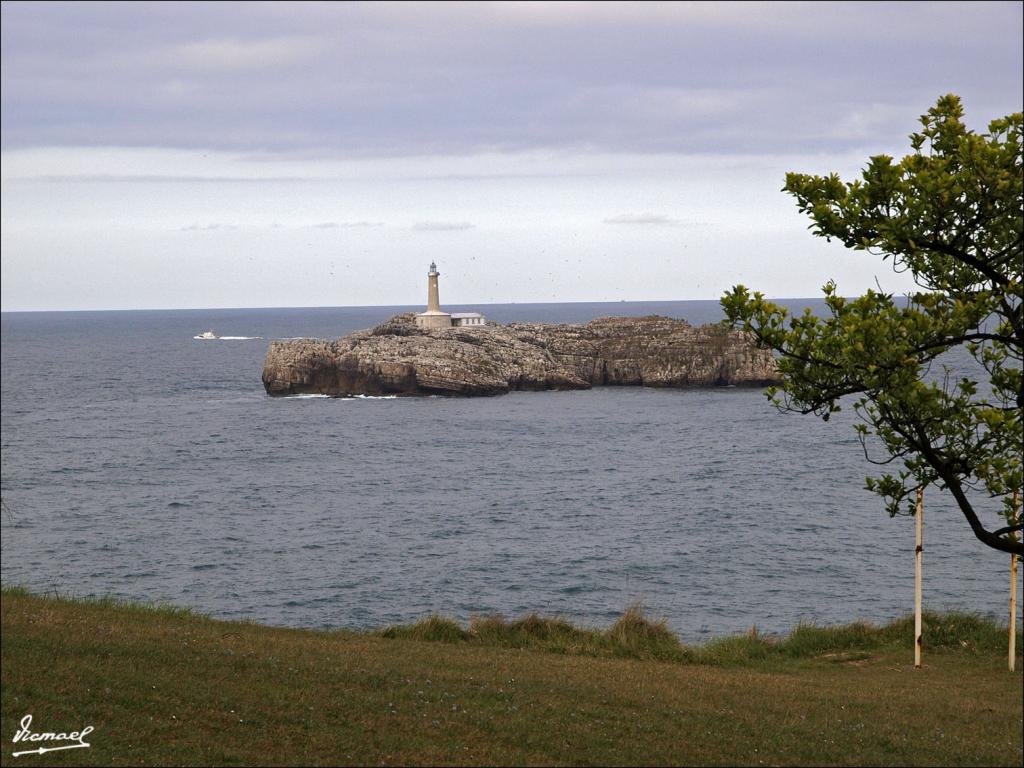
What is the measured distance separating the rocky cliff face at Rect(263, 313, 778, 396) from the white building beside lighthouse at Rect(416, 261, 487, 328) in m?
4.19

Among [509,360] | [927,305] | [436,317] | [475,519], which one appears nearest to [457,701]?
[927,305]

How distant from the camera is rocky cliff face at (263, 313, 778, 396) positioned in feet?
343

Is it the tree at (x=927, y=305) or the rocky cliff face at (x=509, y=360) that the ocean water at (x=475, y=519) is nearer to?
the rocky cliff face at (x=509, y=360)

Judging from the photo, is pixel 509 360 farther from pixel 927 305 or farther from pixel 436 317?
pixel 927 305

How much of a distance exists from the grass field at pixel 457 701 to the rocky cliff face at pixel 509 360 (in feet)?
273

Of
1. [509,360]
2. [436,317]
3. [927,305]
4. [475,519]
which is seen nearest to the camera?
[927,305]

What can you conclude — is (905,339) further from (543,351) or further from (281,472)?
(543,351)

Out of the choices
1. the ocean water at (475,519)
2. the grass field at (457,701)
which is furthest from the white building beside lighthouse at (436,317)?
the grass field at (457,701)

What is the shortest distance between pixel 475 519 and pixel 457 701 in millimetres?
33432

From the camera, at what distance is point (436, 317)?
126 m

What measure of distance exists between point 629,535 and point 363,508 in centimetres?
1482

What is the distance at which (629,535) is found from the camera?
44250 millimetres

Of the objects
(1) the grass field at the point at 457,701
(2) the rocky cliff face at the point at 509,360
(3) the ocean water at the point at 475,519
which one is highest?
(2) the rocky cliff face at the point at 509,360

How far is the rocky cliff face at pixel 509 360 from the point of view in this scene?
104500mm
